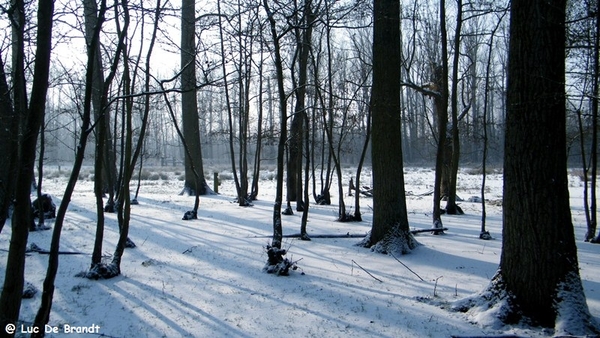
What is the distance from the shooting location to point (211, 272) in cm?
545

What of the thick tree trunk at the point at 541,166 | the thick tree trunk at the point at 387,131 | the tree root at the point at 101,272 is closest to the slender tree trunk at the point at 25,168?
the tree root at the point at 101,272

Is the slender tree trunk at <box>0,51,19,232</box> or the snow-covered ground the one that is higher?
the slender tree trunk at <box>0,51,19,232</box>

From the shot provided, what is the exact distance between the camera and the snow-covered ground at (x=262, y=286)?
12.2 feet

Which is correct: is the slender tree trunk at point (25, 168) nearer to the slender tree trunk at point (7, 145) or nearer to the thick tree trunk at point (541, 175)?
the slender tree trunk at point (7, 145)

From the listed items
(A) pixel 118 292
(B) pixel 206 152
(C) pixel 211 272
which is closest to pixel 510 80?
(C) pixel 211 272

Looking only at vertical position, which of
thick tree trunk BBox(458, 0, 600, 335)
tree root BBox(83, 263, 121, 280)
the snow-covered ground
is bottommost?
the snow-covered ground

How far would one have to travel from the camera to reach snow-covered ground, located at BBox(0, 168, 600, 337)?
371 centimetres

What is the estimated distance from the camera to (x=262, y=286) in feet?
16.0

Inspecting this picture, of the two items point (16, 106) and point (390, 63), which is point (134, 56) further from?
point (390, 63)

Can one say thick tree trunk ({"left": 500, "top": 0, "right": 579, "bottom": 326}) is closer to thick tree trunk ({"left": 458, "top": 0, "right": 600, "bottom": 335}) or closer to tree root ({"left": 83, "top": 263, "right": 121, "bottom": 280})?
thick tree trunk ({"left": 458, "top": 0, "right": 600, "bottom": 335})

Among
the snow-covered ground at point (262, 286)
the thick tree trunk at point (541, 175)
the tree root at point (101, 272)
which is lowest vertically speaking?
the snow-covered ground at point (262, 286)

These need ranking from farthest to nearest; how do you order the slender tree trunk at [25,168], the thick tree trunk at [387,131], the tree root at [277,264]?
1. the thick tree trunk at [387,131]
2. the tree root at [277,264]
3. the slender tree trunk at [25,168]

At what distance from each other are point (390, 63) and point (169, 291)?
4.83 m

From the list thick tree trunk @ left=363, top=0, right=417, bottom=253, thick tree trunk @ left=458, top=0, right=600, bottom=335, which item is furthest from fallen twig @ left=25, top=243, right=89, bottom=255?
thick tree trunk @ left=458, top=0, right=600, bottom=335
